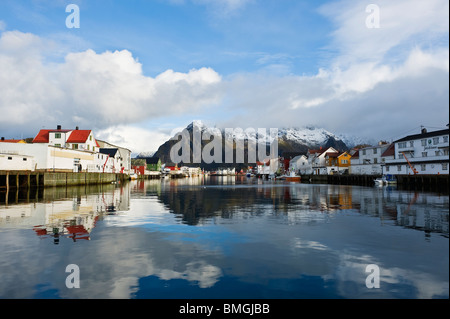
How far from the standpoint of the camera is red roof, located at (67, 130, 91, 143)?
3369 inches

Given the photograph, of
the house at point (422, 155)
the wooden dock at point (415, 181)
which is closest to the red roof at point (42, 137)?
the wooden dock at point (415, 181)

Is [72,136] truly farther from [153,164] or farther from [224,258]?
[153,164]

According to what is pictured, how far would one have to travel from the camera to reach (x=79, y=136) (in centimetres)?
8681

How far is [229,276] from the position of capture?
9359 mm

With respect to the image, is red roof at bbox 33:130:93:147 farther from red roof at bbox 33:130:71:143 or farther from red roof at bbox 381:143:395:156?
red roof at bbox 381:143:395:156

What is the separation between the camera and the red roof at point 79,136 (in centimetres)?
8556

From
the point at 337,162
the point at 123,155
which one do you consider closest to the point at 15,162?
the point at 123,155

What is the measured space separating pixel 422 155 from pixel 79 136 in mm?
92882

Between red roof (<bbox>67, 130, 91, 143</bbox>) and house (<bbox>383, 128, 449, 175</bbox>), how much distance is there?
87.5 metres

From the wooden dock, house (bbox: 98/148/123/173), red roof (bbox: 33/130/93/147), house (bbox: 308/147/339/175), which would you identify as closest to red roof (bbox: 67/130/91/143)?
red roof (bbox: 33/130/93/147)

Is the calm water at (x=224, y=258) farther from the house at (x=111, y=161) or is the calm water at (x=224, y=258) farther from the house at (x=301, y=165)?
the house at (x=301, y=165)

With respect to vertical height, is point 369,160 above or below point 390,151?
below

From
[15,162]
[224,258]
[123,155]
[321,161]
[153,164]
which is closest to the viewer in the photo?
[224,258]

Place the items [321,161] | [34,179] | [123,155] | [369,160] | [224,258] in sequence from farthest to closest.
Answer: [321,161] < [123,155] < [369,160] < [34,179] < [224,258]
